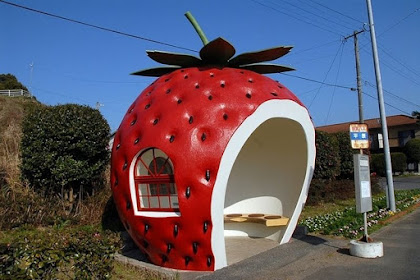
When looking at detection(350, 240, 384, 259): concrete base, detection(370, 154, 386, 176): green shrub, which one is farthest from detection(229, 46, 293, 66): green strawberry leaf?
detection(370, 154, 386, 176): green shrub

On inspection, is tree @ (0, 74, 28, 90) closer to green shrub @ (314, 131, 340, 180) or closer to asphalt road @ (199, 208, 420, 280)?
green shrub @ (314, 131, 340, 180)

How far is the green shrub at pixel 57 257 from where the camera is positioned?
3385 millimetres

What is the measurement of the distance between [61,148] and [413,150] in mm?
34724

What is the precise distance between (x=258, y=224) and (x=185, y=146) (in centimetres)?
339

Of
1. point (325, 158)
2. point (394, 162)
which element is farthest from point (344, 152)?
point (394, 162)

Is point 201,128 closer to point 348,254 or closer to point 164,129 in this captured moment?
point 164,129

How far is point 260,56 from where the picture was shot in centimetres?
689

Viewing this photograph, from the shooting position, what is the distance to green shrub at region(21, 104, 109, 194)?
25.7 feet

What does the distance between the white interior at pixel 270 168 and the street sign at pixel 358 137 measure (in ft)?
2.43

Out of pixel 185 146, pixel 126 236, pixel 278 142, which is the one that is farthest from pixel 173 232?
pixel 278 142

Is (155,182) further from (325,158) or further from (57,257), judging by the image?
(325,158)

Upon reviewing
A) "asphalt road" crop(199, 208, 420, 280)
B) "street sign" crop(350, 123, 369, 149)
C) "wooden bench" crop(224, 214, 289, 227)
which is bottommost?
"asphalt road" crop(199, 208, 420, 280)

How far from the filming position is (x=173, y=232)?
549 cm

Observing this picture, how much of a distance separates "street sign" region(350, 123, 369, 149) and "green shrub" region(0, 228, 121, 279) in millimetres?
4837
